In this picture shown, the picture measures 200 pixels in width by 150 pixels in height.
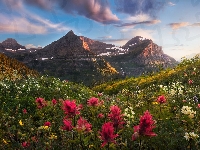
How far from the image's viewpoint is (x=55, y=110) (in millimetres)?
12242

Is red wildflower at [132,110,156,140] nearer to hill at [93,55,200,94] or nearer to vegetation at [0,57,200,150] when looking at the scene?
vegetation at [0,57,200,150]

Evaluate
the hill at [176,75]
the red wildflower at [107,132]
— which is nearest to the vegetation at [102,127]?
the red wildflower at [107,132]

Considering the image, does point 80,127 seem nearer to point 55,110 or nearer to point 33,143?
point 33,143

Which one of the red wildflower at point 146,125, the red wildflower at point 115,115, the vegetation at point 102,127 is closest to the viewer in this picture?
the red wildflower at point 146,125

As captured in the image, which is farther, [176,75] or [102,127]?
[176,75]

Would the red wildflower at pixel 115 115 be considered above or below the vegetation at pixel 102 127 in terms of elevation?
above

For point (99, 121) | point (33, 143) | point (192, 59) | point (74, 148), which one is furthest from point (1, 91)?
point (192, 59)

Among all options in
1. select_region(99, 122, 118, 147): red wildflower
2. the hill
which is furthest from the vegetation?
the hill

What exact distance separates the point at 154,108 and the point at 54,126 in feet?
13.6

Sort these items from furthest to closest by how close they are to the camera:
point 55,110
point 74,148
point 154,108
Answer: point 55,110, point 154,108, point 74,148

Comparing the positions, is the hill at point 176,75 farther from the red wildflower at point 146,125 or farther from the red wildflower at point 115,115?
the red wildflower at point 146,125

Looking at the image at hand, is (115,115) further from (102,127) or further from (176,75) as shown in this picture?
(176,75)

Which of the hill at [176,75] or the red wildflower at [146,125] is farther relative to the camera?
the hill at [176,75]

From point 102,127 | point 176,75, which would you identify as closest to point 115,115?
point 102,127
